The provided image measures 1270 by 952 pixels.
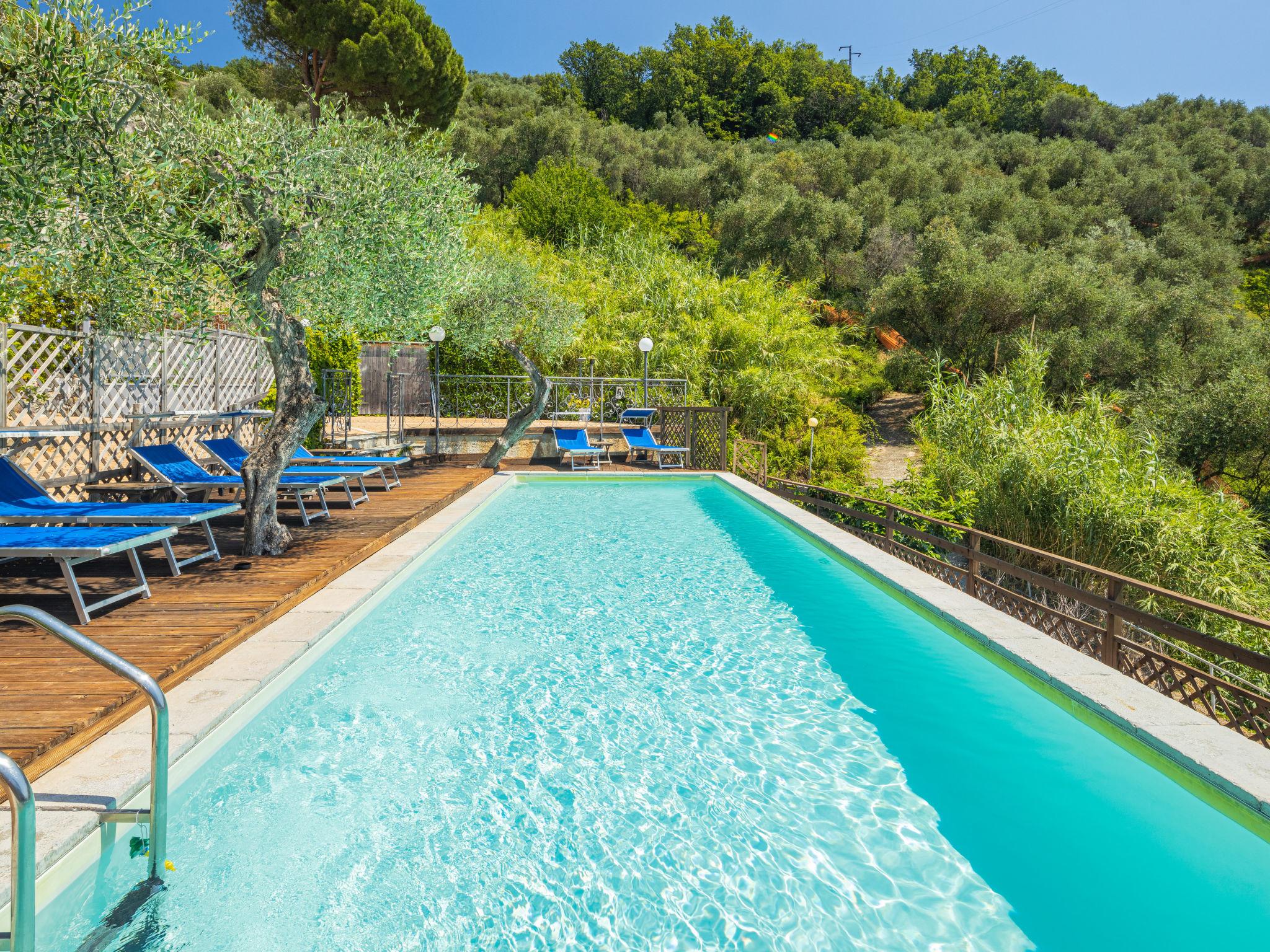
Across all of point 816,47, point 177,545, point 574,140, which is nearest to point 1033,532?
point 177,545

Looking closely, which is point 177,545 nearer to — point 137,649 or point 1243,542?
point 137,649

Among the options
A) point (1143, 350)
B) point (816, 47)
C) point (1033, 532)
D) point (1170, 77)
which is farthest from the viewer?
point (816, 47)

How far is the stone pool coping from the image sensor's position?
2.10 m

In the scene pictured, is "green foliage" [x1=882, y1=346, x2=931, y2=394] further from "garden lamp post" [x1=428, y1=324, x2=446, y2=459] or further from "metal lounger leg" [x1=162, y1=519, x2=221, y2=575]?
"metal lounger leg" [x1=162, y1=519, x2=221, y2=575]

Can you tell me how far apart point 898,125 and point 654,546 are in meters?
45.1

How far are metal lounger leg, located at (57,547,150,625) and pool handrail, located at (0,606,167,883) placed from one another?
192 cm

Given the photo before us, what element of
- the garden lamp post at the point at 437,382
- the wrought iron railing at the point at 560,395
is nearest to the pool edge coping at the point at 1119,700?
the garden lamp post at the point at 437,382

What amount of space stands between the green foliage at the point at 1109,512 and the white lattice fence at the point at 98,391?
820cm

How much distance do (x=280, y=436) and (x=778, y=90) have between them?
47309mm

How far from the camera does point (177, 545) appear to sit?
559 centimetres

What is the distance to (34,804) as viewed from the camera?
148cm

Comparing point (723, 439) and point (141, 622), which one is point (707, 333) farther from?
point (141, 622)

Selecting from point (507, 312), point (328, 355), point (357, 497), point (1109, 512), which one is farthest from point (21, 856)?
point (328, 355)

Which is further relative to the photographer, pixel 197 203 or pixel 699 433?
pixel 699 433
